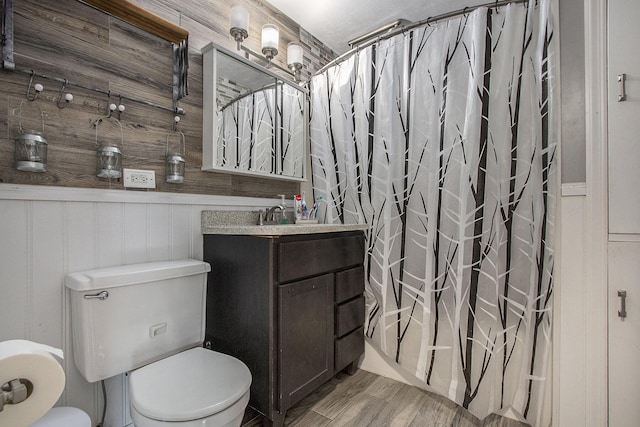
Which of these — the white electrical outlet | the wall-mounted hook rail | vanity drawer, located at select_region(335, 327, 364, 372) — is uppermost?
the wall-mounted hook rail

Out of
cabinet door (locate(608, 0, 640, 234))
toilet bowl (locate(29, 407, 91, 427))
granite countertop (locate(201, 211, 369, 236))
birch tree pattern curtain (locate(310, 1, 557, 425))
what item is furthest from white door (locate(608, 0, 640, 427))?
toilet bowl (locate(29, 407, 91, 427))

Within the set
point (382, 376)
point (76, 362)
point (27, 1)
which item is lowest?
point (382, 376)

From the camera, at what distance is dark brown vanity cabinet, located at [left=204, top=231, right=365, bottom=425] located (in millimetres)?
1312

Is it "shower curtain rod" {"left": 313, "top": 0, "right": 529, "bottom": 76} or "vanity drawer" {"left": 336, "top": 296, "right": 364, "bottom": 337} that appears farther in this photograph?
"vanity drawer" {"left": 336, "top": 296, "right": 364, "bottom": 337}

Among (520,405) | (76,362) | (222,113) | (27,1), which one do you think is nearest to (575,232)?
(520,405)

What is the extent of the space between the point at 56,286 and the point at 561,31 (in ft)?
7.80

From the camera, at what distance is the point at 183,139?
5.09 ft

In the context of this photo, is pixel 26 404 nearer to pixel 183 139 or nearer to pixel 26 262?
pixel 26 262

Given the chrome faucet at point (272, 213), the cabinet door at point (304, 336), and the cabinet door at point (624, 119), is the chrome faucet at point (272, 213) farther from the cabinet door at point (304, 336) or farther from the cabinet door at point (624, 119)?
the cabinet door at point (624, 119)

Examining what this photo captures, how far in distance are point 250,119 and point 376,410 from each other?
1738 millimetres

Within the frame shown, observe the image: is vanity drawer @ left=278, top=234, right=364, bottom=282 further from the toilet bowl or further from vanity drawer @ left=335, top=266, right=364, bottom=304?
the toilet bowl

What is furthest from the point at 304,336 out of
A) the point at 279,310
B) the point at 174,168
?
the point at 174,168

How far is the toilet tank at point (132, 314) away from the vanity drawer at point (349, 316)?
70 cm

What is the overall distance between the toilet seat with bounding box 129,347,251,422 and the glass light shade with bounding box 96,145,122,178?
76 centimetres
